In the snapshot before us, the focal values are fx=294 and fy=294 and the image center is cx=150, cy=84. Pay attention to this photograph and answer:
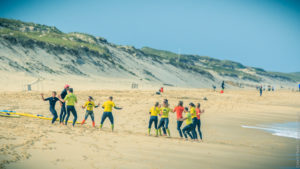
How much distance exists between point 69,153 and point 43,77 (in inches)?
1197

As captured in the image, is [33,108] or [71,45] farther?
[71,45]

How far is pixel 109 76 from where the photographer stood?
48.0 meters

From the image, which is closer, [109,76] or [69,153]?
[69,153]

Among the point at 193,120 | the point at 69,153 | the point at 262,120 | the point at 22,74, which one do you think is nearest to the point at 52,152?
the point at 69,153

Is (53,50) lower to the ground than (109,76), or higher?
higher

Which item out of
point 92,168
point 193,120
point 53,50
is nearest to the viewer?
point 92,168

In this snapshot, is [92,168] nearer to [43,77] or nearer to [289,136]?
[289,136]

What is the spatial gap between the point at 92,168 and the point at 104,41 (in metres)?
66.7

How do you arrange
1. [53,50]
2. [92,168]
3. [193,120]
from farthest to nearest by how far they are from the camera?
[53,50] → [193,120] → [92,168]

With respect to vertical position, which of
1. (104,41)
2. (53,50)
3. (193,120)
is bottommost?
(193,120)

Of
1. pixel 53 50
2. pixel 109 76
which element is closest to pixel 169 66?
pixel 109 76

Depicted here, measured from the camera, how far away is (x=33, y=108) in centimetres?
1983

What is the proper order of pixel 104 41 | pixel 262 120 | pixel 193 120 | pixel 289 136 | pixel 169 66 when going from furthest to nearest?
pixel 169 66, pixel 104 41, pixel 262 120, pixel 289 136, pixel 193 120

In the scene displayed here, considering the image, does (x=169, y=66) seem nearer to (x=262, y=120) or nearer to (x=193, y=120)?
(x=262, y=120)
